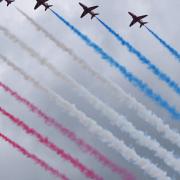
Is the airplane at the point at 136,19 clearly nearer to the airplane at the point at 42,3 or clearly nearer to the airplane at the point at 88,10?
the airplane at the point at 88,10

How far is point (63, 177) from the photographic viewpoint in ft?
375

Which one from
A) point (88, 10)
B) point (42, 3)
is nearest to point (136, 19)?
point (88, 10)

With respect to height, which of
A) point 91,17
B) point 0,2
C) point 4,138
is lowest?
point 4,138

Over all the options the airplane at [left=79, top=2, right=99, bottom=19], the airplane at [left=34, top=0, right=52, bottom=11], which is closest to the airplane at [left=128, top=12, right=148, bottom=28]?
the airplane at [left=79, top=2, right=99, bottom=19]

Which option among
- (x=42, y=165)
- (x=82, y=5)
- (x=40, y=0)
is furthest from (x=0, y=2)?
(x=42, y=165)

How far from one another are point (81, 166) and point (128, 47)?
27.7 meters

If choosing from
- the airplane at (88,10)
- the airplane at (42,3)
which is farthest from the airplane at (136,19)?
the airplane at (42,3)

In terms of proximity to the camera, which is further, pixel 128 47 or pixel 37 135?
pixel 128 47

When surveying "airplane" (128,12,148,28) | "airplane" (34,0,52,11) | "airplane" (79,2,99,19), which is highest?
"airplane" (128,12,148,28)

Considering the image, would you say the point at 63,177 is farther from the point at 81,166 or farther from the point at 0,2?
the point at 0,2

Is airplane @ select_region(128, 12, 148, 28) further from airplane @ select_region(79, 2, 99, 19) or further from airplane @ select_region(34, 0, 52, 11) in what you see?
airplane @ select_region(34, 0, 52, 11)

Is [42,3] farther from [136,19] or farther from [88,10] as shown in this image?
[136,19]

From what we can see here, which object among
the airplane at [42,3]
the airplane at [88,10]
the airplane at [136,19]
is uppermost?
the airplane at [136,19]

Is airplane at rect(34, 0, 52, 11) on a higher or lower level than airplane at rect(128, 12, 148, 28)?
lower
